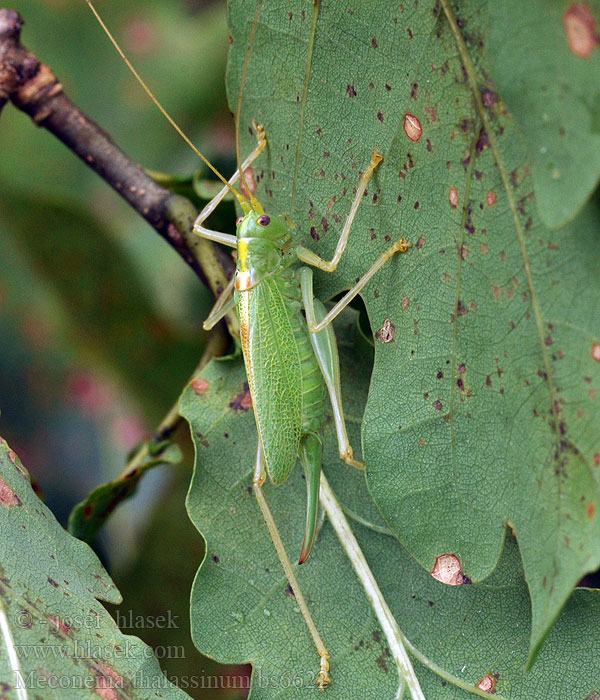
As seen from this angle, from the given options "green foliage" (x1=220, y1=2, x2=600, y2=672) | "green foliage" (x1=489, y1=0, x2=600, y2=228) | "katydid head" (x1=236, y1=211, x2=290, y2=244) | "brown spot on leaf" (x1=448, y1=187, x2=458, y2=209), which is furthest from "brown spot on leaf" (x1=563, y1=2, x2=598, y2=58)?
"katydid head" (x1=236, y1=211, x2=290, y2=244)

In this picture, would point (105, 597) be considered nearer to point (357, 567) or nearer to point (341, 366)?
point (357, 567)

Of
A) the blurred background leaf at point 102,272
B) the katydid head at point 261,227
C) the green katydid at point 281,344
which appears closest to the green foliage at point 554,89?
the green katydid at point 281,344

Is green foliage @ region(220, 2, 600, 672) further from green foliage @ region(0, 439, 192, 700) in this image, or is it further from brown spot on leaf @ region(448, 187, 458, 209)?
green foliage @ region(0, 439, 192, 700)

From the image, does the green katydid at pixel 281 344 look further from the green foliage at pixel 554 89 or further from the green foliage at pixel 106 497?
the green foliage at pixel 554 89

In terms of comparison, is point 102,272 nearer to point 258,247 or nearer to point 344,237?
point 258,247

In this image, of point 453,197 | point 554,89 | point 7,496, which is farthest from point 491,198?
point 7,496
